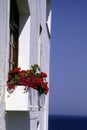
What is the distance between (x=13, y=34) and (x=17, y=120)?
2289mm

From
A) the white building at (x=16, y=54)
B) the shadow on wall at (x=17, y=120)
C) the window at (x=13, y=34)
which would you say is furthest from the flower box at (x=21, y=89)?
the window at (x=13, y=34)

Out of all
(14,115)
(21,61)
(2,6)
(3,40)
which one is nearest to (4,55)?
(3,40)

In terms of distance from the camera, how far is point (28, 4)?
1082cm

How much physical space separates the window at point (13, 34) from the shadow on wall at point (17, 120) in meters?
1.20

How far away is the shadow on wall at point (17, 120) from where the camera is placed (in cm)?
848

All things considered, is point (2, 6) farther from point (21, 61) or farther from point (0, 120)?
point (21, 61)

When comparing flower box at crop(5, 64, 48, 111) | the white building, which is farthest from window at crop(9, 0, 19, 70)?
flower box at crop(5, 64, 48, 111)

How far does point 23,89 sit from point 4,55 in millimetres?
768

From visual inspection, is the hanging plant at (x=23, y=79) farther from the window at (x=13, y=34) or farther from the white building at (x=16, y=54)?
the window at (x=13, y=34)

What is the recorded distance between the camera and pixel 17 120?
8914mm

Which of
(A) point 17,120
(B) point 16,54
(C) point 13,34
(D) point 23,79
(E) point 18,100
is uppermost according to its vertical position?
(C) point 13,34

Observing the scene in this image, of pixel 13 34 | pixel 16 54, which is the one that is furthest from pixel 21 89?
pixel 16 54

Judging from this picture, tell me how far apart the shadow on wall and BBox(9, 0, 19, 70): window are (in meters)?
1.20

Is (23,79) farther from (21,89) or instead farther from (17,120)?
(17,120)
